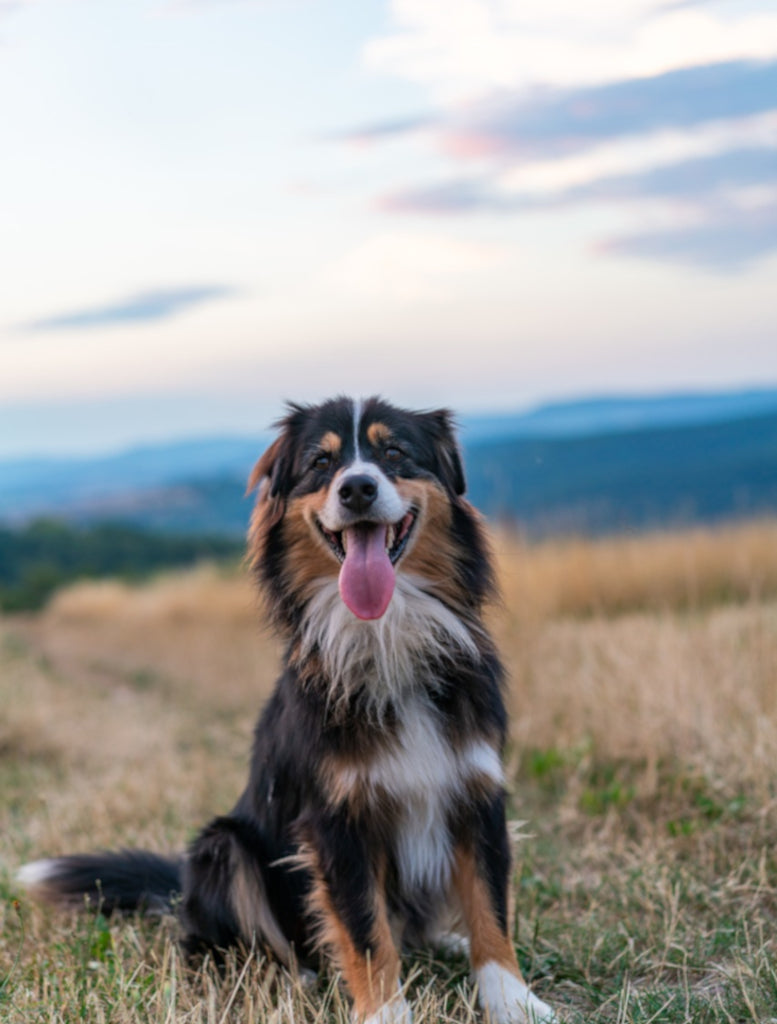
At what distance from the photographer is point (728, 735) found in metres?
5.68

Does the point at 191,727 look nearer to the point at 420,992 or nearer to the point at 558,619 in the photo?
the point at 558,619

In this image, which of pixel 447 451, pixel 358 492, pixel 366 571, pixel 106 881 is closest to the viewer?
pixel 358 492

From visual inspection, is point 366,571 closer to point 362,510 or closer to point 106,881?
point 362,510

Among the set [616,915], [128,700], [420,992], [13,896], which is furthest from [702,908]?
[128,700]

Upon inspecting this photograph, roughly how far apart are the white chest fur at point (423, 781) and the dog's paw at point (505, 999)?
0.33m

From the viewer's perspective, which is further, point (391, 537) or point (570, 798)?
point (570, 798)

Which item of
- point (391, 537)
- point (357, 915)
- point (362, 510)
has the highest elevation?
point (362, 510)

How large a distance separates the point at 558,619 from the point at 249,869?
7250 mm

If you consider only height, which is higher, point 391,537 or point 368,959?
point 391,537

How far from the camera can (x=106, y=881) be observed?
169 inches

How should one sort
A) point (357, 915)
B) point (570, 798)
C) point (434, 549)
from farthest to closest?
1. point (570, 798)
2. point (434, 549)
3. point (357, 915)

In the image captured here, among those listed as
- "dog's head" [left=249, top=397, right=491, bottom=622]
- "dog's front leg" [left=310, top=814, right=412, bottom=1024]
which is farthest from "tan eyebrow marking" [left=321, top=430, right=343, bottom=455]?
"dog's front leg" [left=310, top=814, right=412, bottom=1024]

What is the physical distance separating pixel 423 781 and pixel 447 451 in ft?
4.06

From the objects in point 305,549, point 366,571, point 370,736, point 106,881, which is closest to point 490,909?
point 370,736
